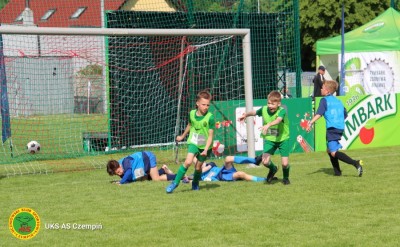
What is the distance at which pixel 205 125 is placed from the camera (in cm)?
1138

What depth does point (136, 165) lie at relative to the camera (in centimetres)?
1265

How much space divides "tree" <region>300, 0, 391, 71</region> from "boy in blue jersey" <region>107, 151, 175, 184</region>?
42469mm

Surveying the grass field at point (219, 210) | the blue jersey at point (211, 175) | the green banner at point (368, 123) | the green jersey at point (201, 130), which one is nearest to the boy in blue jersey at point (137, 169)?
the grass field at point (219, 210)

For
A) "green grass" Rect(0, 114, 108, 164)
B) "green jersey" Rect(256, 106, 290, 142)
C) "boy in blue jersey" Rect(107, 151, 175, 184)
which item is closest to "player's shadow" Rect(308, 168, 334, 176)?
"green jersey" Rect(256, 106, 290, 142)

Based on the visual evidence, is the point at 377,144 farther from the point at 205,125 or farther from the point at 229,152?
the point at 205,125

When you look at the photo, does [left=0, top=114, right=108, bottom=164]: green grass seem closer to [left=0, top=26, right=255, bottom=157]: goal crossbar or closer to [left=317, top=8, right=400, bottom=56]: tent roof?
[left=0, top=26, right=255, bottom=157]: goal crossbar

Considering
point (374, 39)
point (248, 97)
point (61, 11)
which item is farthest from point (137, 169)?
point (374, 39)

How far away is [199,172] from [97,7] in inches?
532

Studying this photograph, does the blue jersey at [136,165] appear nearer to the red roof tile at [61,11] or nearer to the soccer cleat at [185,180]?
the soccer cleat at [185,180]

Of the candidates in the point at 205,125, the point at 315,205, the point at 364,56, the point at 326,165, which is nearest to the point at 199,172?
the point at 205,125

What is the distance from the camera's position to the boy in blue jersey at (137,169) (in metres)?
12.2

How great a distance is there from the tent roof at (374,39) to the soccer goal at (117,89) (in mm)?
9052

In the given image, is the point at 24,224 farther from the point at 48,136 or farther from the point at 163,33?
the point at 48,136

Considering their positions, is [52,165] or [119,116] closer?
[52,165]
